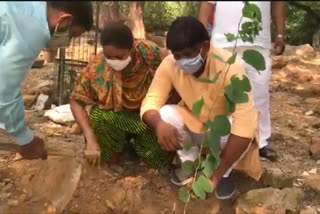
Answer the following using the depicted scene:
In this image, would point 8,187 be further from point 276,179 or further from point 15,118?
point 276,179

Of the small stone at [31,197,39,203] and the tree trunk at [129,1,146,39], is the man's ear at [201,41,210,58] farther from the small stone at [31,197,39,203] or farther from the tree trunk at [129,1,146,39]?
the small stone at [31,197,39,203]

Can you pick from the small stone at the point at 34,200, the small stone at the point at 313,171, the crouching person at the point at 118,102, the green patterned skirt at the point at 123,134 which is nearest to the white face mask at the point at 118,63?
the crouching person at the point at 118,102

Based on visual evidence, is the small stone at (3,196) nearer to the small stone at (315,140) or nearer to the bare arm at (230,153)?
the bare arm at (230,153)

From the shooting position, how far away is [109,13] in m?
1.88

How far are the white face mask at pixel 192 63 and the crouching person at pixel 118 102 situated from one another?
0.38m

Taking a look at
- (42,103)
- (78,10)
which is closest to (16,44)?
(78,10)

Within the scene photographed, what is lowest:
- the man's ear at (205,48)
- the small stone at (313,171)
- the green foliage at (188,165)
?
the small stone at (313,171)

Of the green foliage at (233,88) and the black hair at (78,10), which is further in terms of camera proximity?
the green foliage at (233,88)

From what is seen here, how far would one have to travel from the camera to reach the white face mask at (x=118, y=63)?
2414mm

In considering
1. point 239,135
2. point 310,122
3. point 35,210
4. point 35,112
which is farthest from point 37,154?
point 310,122

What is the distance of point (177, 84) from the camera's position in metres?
2.42

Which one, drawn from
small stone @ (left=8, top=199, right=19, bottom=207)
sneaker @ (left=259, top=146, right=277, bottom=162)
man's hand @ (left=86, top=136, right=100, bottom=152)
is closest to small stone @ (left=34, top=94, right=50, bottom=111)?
small stone @ (left=8, top=199, right=19, bottom=207)

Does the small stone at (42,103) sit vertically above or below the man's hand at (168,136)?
below

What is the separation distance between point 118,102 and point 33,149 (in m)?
0.48
